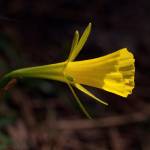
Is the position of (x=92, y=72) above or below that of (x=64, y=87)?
above

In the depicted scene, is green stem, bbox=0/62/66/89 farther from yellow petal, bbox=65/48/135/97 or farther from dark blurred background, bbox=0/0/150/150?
dark blurred background, bbox=0/0/150/150

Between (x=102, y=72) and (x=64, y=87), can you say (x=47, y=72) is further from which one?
(x=64, y=87)

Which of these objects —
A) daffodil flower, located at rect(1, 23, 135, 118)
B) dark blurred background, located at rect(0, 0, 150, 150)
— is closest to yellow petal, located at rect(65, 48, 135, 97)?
daffodil flower, located at rect(1, 23, 135, 118)

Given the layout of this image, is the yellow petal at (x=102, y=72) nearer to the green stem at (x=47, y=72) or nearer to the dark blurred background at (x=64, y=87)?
the green stem at (x=47, y=72)

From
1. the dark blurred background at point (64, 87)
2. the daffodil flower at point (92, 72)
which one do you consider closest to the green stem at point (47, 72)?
the daffodil flower at point (92, 72)

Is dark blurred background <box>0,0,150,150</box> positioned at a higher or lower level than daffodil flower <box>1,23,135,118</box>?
lower

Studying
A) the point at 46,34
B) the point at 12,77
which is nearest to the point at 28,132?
the point at 46,34

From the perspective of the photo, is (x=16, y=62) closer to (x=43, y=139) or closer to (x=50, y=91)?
(x=50, y=91)

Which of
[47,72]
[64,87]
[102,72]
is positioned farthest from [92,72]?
[64,87]
